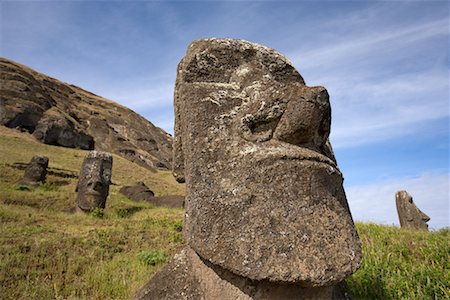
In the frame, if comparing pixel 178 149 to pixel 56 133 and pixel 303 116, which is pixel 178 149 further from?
pixel 56 133

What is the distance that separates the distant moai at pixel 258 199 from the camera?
2271mm

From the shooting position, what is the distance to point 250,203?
2.40 m

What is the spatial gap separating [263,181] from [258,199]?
0.13 meters

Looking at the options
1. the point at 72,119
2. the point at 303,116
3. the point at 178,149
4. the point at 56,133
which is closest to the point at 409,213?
the point at 178,149

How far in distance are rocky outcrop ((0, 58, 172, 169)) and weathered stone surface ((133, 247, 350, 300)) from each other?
48.6m

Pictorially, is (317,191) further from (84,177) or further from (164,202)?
(164,202)

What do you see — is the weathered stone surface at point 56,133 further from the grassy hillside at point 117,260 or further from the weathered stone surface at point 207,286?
the weathered stone surface at point 207,286

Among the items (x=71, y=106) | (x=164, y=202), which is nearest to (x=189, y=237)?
(x=164, y=202)

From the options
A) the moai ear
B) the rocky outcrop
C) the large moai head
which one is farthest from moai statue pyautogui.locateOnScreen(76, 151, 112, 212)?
the rocky outcrop

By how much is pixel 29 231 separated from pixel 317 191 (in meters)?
8.45

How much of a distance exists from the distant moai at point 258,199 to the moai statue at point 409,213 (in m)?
12.2

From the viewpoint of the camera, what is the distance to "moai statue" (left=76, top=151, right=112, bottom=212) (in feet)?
52.2

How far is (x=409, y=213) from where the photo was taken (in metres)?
13.7

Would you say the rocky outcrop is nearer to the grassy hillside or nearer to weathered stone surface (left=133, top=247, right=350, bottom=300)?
the grassy hillside
